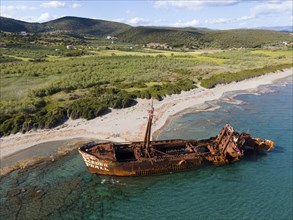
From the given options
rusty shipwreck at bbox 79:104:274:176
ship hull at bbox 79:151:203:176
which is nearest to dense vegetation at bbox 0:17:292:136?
rusty shipwreck at bbox 79:104:274:176

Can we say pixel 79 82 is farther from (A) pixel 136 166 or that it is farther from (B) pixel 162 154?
(A) pixel 136 166

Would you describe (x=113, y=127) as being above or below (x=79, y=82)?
below

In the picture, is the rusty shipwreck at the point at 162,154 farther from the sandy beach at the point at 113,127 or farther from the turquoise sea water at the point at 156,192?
the sandy beach at the point at 113,127

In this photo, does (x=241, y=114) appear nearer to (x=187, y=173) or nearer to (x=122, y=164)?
(x=187, y=173)

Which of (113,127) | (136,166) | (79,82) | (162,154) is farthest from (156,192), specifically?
(79,82)

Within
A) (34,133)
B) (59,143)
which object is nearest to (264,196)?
(59,143)

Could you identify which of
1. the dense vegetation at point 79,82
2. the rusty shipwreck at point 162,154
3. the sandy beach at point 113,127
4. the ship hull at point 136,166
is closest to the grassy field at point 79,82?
the dense vegetation at point 79,82
